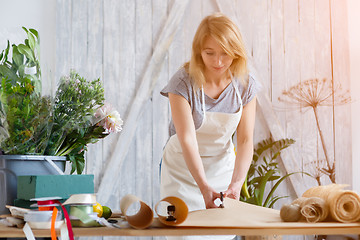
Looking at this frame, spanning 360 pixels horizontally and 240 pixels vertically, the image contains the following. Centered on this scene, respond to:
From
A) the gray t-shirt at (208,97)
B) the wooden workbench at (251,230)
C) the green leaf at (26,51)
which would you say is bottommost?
the wooden workbench at (251,230)

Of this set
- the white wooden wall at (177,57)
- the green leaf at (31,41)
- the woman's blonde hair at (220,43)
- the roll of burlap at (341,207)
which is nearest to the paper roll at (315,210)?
Result: the roll of burlap at (341,207)

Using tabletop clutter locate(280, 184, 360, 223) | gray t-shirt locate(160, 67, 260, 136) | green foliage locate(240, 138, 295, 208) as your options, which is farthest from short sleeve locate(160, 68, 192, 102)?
green foliage locate(240, 138, 295, 208)

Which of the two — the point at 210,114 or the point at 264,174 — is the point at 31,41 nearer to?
the point at 210,114

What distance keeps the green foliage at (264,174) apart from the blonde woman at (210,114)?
1100 millimetres

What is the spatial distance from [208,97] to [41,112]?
787 mm

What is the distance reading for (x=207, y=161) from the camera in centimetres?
196

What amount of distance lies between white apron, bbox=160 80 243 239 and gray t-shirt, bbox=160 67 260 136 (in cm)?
2

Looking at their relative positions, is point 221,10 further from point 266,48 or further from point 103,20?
point 103,20

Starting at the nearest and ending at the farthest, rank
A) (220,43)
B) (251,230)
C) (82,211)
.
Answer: (251,230) → (82,211) → (220,43)

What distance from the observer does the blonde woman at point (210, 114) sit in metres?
1.66

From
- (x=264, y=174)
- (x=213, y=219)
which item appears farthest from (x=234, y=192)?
(x=264, y=174)

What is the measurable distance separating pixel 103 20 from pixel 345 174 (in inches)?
82.9

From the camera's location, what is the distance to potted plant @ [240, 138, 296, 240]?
9.99 feet

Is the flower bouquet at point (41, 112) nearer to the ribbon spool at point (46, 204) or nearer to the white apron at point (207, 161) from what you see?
the ribbon spool at point (46, 204)
